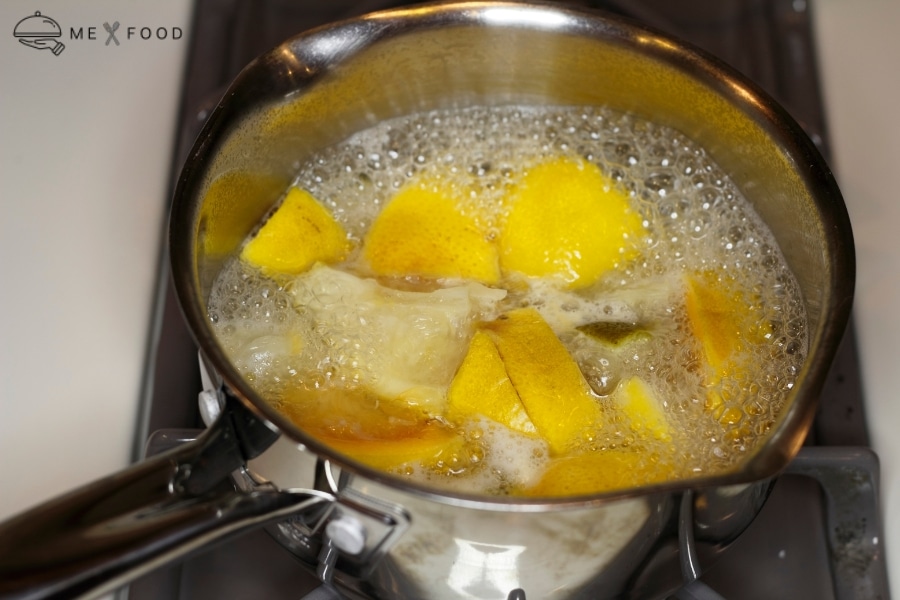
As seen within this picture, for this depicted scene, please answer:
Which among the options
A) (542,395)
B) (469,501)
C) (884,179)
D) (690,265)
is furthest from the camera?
(884,179)

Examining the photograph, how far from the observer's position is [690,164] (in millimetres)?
663

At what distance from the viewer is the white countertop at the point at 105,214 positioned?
62 cm

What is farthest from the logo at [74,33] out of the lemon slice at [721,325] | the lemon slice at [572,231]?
the lemon slice at [721,325]

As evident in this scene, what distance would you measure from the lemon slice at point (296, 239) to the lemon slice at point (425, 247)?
26 mm

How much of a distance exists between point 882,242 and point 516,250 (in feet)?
1.04

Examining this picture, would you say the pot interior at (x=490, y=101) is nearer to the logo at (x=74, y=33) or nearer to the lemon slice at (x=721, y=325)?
the lemon slice at (x=721, y=325)

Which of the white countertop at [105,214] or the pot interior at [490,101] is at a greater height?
the pot interior at [490,101]

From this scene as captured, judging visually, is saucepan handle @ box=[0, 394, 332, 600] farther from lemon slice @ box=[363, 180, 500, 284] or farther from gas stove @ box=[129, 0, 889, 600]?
lemon slice @ box=[363, 180, 500, 284]

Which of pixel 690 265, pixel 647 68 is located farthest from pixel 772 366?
pixel 647 68

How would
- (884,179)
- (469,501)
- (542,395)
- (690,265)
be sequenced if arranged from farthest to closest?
(884,179)
(690,265)
(542,395)
(469,501)

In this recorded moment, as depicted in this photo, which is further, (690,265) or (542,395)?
(690,265)

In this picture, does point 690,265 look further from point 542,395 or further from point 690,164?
point 542,395

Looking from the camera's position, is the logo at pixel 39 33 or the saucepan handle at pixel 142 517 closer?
the saucepan handle at pixel 142 517

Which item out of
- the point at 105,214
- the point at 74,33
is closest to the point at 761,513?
the point at 105,214
